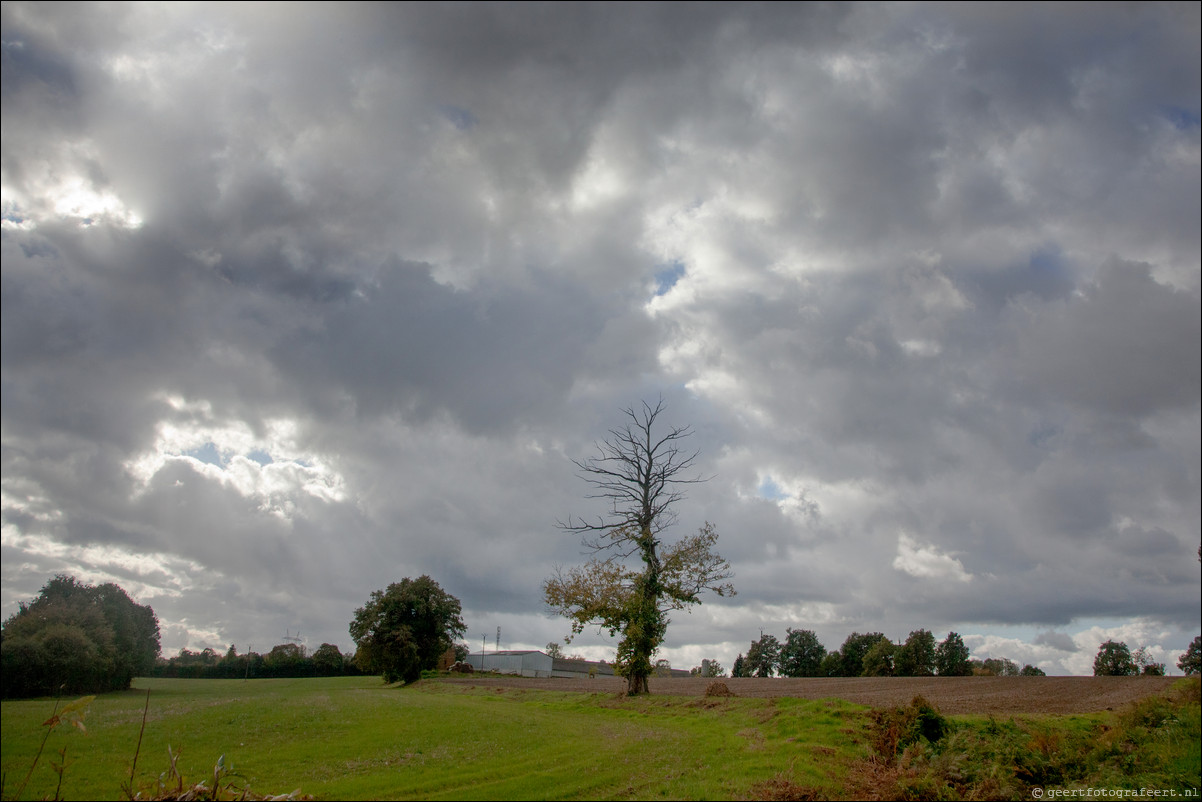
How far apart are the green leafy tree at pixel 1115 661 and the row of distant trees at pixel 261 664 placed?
59886 mm

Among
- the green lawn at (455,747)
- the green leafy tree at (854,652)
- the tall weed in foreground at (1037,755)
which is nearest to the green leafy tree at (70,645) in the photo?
the green lawn at (455,747)

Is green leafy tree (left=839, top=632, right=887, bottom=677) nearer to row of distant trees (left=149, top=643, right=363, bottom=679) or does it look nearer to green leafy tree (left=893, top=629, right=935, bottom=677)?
green leafy tree (left=893, top=629, right=935, bottom=677)

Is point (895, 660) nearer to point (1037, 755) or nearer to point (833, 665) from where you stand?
point (833, 665)

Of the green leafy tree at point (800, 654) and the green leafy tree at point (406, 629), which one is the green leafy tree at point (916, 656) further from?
the green leafy tree at point (406, 629)

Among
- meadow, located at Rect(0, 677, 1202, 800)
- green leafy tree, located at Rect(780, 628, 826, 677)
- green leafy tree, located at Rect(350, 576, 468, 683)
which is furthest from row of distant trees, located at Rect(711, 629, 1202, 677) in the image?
green leafy tree, located at Rect(350, 576, 468, 683)

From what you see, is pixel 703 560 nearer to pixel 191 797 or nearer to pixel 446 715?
pixel 446 715

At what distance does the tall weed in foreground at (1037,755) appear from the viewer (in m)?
14.7

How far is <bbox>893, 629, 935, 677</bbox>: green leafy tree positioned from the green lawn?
4518cm

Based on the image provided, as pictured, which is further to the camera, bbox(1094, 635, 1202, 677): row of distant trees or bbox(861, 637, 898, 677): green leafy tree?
bbox(861, 637, 898, 677): green leafy tree

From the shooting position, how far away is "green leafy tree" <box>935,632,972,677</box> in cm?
6462

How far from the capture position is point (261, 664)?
71688 millimetres

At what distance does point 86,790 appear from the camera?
16.5 m

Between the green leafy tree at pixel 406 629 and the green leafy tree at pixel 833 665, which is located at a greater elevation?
the green leafy tree at pixel 406 629

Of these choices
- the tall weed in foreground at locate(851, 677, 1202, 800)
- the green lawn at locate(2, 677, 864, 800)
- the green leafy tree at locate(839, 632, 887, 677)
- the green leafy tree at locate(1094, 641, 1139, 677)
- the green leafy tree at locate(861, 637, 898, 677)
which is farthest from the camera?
the green leafy tree at locate(839, 632, 887, 677)
